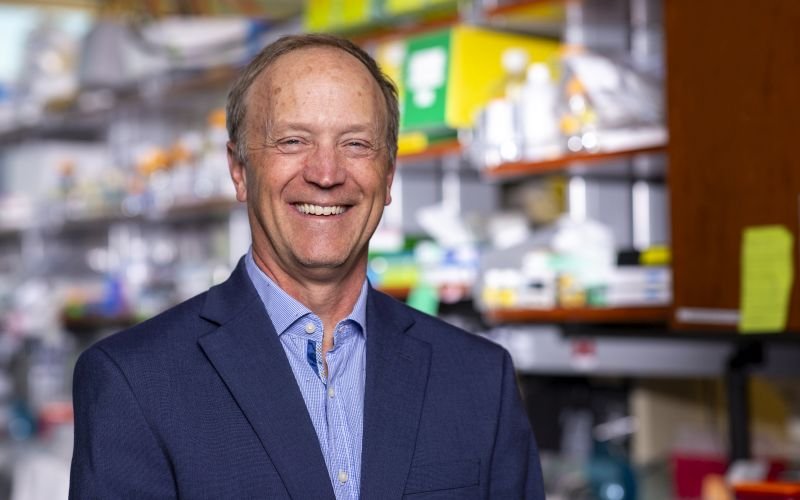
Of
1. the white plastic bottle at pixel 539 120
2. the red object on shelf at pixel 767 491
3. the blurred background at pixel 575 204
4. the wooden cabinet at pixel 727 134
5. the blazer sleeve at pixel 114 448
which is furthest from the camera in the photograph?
the white plastic bottle at pixel 539 120

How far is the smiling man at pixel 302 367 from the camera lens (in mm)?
1416

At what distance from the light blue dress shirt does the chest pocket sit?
0.07 meters

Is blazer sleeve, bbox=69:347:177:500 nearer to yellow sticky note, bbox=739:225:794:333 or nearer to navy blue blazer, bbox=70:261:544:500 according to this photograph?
navy blue blazer, bbox=70:261:544:500

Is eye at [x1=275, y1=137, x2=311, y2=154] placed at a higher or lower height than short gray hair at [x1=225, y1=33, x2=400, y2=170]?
lower

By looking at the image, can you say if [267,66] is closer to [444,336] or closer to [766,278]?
[444,336]

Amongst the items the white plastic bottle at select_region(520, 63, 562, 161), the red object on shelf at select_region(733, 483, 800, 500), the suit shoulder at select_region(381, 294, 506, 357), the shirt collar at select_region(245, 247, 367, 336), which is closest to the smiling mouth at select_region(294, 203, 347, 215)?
the shirt collar at select_region(245, 247, 367, 336)

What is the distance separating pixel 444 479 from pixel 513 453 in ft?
0.47

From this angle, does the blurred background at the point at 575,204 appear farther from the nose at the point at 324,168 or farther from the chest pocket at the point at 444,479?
the nose at the point at 324,168

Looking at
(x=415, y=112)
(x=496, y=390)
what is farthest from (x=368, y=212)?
(x=415, y=112)

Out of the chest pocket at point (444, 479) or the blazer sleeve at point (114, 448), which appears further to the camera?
the chest pocket at point (444, 479)

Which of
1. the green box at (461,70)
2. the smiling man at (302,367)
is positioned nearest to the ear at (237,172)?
the smiling man at (302,367)

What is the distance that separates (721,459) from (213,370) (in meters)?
1.86

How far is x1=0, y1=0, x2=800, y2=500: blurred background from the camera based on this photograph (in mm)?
2336

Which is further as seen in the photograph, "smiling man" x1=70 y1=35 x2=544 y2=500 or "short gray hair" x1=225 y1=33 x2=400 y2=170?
"short gray hair" x1=225 y1=33 x2=400 y2=170
